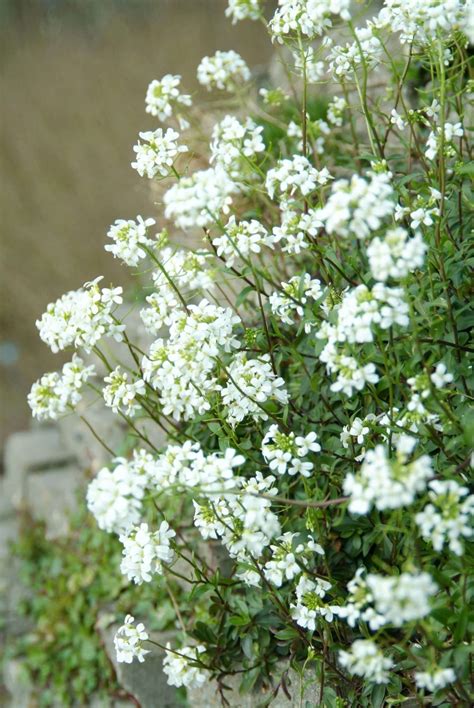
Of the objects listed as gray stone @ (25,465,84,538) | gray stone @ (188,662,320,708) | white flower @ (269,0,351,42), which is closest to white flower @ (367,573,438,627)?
gray stone @ (188,662,320,708)

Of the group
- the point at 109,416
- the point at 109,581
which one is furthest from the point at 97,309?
the point at 109,416

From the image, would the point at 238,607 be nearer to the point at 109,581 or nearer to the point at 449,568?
the point at 449,568

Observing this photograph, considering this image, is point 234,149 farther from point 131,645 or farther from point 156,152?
point 131,645

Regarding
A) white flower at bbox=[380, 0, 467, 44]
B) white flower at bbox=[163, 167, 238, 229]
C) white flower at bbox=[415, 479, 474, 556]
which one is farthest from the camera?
white flower at bbox=[380, 0, 467, 44]

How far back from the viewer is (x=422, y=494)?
195 cm

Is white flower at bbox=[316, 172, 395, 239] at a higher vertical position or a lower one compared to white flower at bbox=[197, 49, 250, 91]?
lower

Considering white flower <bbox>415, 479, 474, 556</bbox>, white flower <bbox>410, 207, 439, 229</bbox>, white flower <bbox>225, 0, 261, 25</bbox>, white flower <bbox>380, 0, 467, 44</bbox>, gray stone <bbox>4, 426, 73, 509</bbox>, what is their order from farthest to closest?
gray stone <bbox>4, 426, 73, 509</bbox> < white flower <bbox>225, 0, 261, 25</bbox> < white flower <bbox>410, 207, 439, 229</bbox> < white flower <bbox>380, 0, 467, 44</bbox> < white flower <bbox>415, 479, 474, 556</bbox>

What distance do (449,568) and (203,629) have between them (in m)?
0.79

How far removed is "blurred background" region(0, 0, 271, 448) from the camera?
257 inches

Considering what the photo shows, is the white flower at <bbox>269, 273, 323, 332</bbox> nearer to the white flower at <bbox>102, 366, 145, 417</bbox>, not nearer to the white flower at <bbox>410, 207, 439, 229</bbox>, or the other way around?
the white flower at <bbox>410, 207, 439, 229</bbox>

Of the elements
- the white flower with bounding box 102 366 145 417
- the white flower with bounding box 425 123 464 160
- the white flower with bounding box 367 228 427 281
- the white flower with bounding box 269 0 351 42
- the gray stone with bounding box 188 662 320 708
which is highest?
the white flower with bounding box 269 0 351 42

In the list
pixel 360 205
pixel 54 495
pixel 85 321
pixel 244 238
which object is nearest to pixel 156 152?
pixel 244 238

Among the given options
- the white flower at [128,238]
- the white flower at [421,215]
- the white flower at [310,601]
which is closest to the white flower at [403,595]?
the white flower at [310,601]

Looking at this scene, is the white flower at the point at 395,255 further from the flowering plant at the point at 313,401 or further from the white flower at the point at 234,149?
the white flower at the point at 234,149
